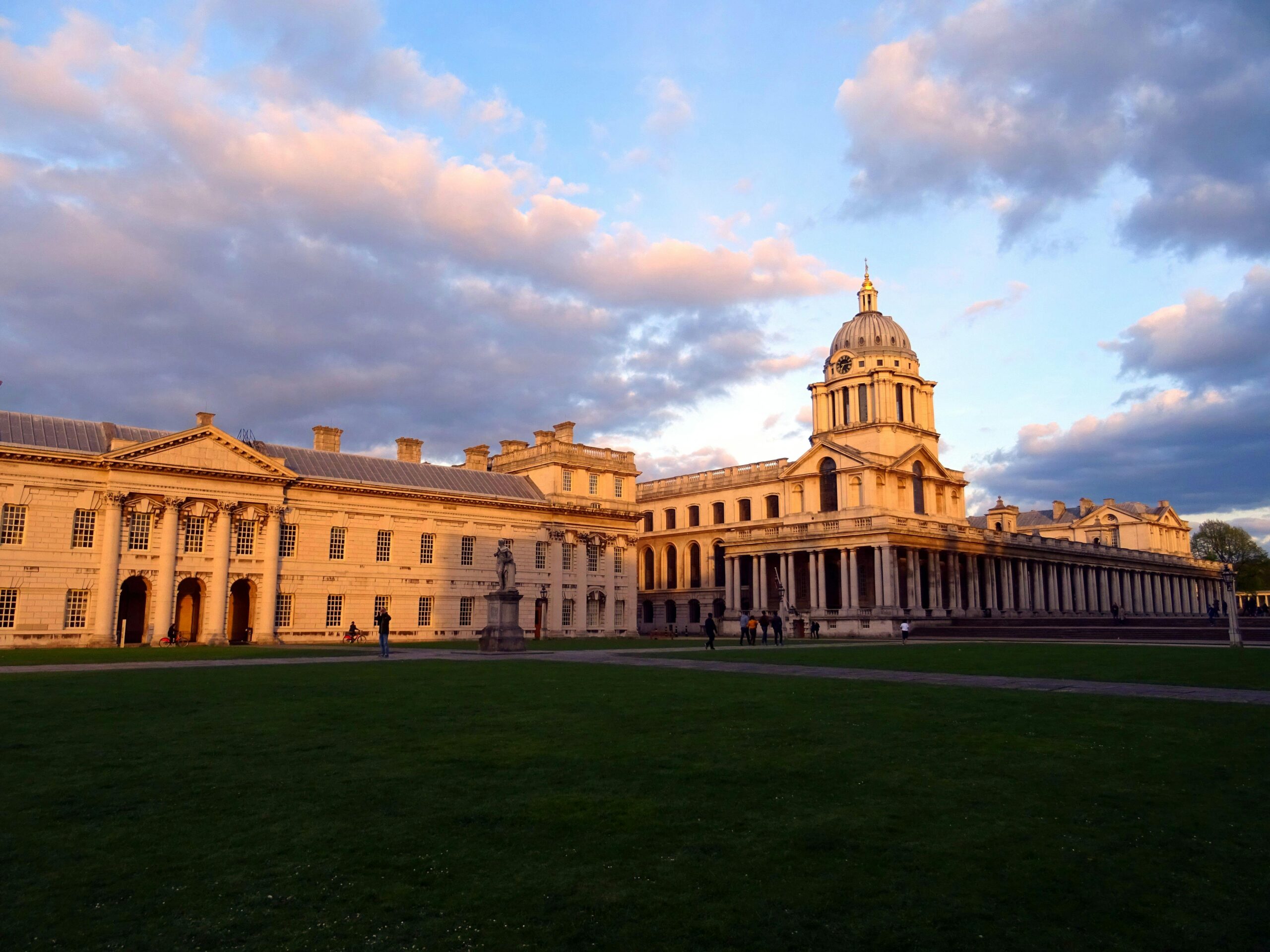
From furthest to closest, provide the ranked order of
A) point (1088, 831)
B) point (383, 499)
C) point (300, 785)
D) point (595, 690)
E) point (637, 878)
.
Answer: point (383, 499) → point (595, 690) → point (300, 785) → point (1088, 831) → point (637, 878)

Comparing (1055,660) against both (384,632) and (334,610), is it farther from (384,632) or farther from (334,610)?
(334,610)

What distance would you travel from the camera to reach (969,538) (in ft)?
231

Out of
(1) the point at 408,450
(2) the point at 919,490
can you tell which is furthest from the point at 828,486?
(1) the point at 408,450

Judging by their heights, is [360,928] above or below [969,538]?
below

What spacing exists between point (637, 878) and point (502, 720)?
748cm

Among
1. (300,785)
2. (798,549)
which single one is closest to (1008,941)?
(300,785)

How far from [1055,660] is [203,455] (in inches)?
1664

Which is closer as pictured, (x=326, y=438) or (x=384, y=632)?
(x=384, y=632)

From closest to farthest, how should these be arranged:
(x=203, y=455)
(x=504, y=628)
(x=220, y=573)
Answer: (x=504, y=628), (x=203, y=455), (x=220, y=573)

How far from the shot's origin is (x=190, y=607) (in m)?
50.7

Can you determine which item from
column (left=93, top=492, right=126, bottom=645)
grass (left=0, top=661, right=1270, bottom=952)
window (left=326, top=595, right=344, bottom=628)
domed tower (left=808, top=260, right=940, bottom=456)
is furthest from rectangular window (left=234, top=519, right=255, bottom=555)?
domed tower (left=808, top=260, right=940, bottom=456)

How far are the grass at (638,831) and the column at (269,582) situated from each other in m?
37.9

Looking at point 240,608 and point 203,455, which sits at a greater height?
point 203,455

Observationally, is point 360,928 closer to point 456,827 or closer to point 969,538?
point 456,827
